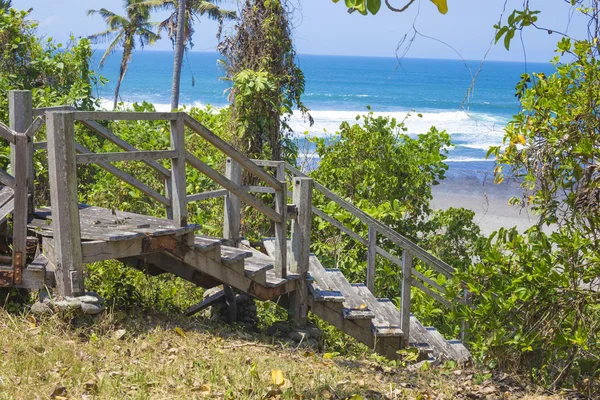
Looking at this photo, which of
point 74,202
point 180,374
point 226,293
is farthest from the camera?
point 226,293

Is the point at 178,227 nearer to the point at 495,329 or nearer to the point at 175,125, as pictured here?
the point at 175,125

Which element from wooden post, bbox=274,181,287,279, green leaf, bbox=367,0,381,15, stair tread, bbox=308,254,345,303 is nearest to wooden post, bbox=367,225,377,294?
stair tread, bbox=308,254,345,303

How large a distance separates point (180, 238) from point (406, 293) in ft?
8.73

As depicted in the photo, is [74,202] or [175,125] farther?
[175,125]

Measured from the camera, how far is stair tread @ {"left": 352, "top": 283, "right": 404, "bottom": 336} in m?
7.75

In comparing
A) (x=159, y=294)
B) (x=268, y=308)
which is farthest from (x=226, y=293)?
(x=268, y=308)

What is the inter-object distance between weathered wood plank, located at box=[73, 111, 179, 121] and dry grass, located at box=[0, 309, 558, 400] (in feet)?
5.29

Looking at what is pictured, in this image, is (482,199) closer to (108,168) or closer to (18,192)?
(108,168)

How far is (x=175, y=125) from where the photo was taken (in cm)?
637

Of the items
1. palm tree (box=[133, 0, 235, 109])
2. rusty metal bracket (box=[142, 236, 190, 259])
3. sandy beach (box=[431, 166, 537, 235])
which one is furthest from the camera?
palm tree (box=[133, 0, 235, 109])

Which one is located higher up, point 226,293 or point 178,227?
point 178,227

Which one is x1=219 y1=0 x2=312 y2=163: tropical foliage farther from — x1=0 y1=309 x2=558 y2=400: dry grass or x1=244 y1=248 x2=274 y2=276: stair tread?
x1=0 y1=309 x2=558 y2=400: dry grass

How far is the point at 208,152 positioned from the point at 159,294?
3824 millimetres

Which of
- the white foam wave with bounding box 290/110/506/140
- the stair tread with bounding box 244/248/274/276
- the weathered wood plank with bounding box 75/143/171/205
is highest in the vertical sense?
the weathered wood plank with bounding box 75/143/171/205
